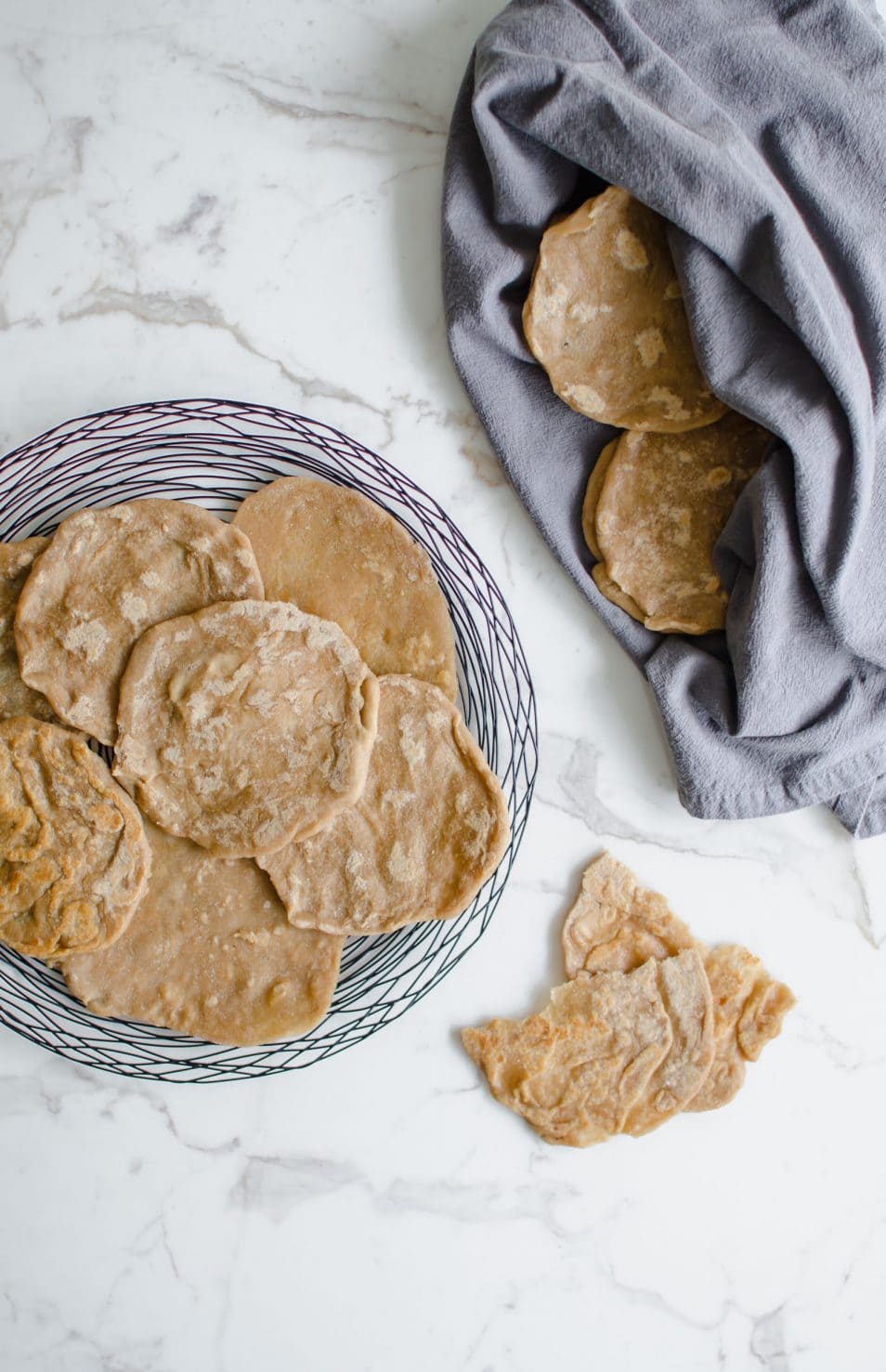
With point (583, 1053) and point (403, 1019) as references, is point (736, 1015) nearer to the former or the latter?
point (583, 1053)

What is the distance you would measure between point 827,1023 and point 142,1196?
117 centimetres

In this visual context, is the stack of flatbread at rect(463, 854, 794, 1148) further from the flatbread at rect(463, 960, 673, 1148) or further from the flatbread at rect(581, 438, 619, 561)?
the flatbread at rect(581, 438, 619, 561)

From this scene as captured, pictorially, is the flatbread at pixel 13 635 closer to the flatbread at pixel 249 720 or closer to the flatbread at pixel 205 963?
the flatbread at pixel 249 720

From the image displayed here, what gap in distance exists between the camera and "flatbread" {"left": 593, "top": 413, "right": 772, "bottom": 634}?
152 centimetres

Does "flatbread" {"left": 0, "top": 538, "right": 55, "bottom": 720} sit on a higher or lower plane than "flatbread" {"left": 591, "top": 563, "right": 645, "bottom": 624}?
lower

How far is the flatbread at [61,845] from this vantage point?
1.38 m


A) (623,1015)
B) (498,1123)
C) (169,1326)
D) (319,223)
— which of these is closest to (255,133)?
(319,223)

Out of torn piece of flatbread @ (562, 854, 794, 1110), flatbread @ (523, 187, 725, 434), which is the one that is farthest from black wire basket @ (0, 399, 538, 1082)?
flatbread @ (523, 187, 725, 434)

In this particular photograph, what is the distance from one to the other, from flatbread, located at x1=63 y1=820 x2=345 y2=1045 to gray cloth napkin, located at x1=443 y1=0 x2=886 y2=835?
0.76 m

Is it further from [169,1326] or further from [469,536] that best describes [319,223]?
[169,1326]

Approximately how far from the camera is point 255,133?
156 cm

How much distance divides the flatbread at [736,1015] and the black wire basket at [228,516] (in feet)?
1.31

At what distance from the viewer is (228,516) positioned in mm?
1537

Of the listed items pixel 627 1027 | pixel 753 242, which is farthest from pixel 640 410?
pixel 627 1027
